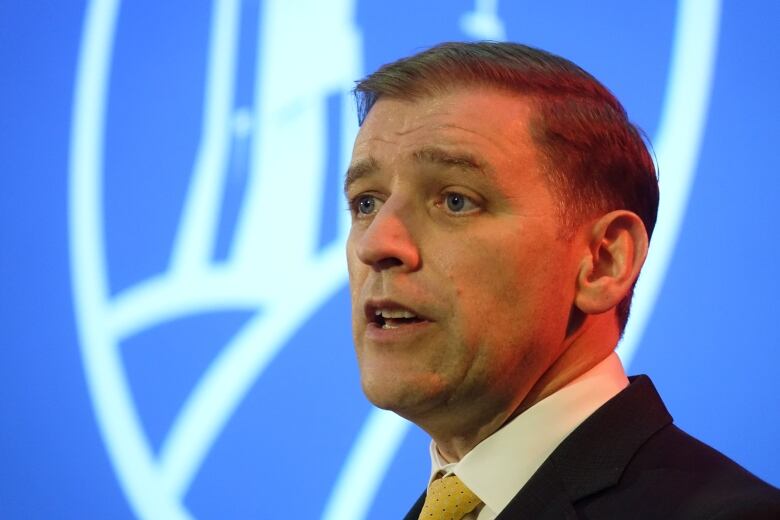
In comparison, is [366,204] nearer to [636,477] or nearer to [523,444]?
[523,444]

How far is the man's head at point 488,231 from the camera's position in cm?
158

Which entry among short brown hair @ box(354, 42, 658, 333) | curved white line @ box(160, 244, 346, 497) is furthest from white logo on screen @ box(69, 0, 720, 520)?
short brown hair @ box(354, 42, 658, 333)

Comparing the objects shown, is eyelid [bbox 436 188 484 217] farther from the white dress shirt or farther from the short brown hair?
the white dress shirt

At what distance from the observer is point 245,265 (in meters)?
2.96

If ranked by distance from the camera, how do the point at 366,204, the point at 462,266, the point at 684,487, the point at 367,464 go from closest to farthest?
1. the point at 684,487
2. the point at 462,266
3. the point at 366,204
4. the point at 367,464

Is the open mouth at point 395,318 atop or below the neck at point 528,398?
atop

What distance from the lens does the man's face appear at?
1577mm

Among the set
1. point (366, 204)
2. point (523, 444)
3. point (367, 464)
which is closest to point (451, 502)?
point (523, 444)

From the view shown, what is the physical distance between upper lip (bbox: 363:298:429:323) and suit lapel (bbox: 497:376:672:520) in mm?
280

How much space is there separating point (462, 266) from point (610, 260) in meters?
0.25

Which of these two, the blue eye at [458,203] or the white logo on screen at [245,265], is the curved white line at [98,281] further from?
the blue eye at [458,203]

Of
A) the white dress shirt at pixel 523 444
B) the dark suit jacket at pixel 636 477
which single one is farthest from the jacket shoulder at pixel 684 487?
the white dress shirt at pixel 523 444

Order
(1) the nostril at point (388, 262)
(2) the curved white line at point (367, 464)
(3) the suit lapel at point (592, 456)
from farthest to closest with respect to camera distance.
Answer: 1. (2) the curved white line at point (367, 464)
2. (1) the nostril at point (388, 262)
3. (3) the suit lapel at point (592, 456)

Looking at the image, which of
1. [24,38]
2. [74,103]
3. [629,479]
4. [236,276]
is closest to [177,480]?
[236,276]
